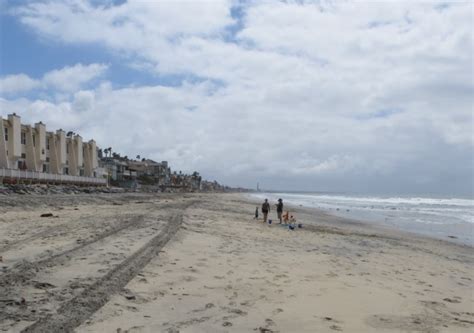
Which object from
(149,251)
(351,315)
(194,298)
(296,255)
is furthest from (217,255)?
(351,315)

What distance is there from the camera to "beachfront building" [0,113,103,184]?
5028cm

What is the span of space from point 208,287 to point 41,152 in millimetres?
58098

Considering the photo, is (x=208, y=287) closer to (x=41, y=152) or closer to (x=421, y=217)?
(x=421, y=217)

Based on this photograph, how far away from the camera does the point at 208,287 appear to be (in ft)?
24.0

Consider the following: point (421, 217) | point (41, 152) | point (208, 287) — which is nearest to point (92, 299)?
point (208, 287)

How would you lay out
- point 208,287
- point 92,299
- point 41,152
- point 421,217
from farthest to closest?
1. point 41,152
2. point 421,217
3. point 208,287
4. point 92,299

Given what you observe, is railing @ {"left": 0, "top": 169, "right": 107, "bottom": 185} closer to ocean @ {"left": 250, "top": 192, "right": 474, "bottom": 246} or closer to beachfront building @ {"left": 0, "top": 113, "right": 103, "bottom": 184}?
beachfront building @ {"left": 0, "top": 113, "right": 103, "bottom": 184}

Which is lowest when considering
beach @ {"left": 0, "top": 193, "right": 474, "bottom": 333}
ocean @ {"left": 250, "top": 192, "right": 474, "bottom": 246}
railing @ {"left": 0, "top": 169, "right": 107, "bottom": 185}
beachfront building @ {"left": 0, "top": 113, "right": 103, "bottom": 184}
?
ocean @ {"left": 250, "top": 192, "right": 474, "bottom": 246}

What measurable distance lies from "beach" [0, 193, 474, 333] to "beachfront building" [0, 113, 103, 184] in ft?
127

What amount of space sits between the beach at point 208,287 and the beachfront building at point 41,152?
38802 mm

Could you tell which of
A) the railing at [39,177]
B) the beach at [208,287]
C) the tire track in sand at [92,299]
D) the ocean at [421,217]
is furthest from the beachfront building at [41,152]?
the tire track in sand at [92,299]

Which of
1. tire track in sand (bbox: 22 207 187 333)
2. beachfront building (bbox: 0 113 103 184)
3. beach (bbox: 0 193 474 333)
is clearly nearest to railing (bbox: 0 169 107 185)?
beachfront building (bbox: 0 113 103 184)

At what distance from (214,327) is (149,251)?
469cm

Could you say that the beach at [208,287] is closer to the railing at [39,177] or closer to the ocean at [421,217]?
the ocean at [421,217]
